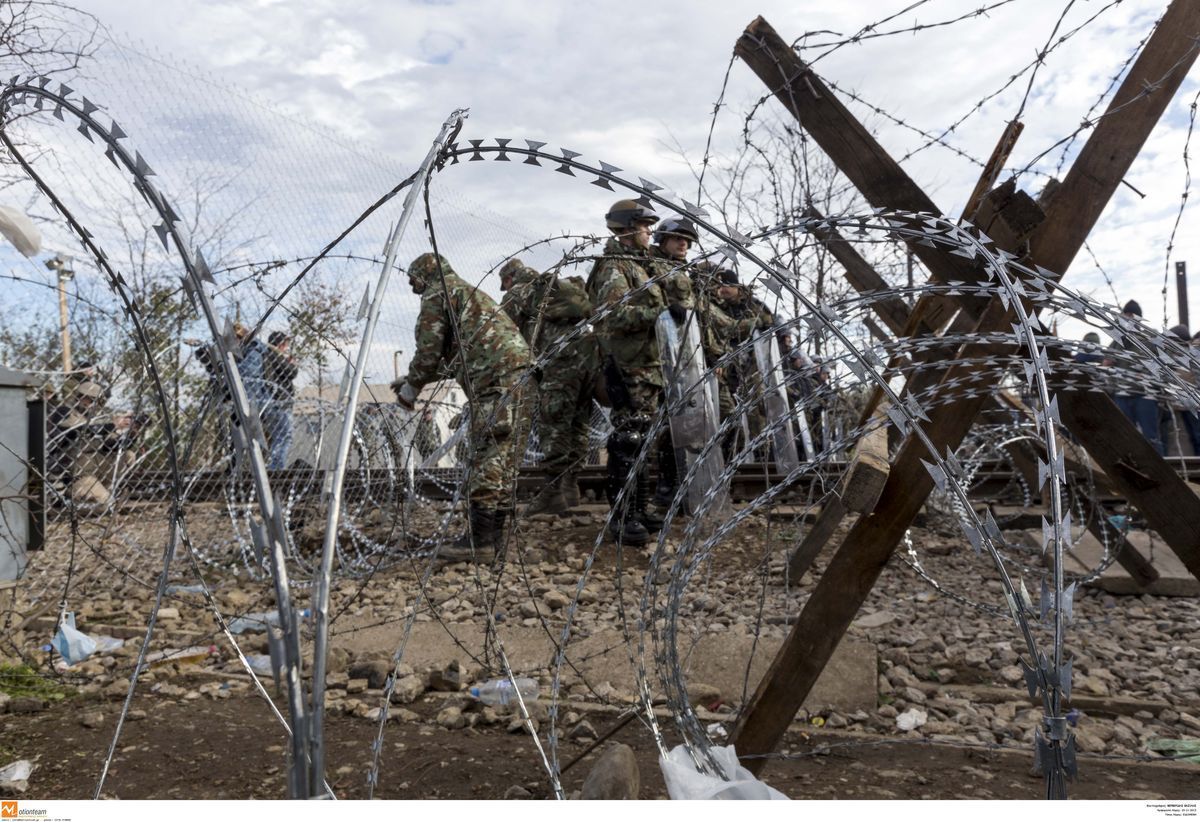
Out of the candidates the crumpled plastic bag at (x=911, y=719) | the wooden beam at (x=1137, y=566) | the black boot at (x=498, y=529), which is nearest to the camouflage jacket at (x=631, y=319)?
the black boot at (x=498, y=529)

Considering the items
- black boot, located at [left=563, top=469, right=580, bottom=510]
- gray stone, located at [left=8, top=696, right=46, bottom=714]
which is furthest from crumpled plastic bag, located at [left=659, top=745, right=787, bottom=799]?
black boot, located at [left=563, top=469, right=580, bottom=510]

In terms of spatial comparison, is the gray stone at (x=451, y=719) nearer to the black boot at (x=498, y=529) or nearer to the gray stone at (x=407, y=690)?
the gray stone at (x=407, y=690)

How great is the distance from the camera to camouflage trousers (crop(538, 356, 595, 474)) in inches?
292

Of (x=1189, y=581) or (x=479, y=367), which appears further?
(x=479, y=367)

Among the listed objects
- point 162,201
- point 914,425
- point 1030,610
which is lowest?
point 1030,610

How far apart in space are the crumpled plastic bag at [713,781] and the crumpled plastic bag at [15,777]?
6.90 feet

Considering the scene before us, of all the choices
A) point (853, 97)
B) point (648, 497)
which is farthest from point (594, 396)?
point (853, 97)

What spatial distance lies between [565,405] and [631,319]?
113 centimetres

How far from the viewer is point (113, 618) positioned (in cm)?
527

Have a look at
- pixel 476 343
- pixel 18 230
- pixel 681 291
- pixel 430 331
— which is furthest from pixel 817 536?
pixel 18 230

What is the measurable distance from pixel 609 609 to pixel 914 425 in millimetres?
3796
